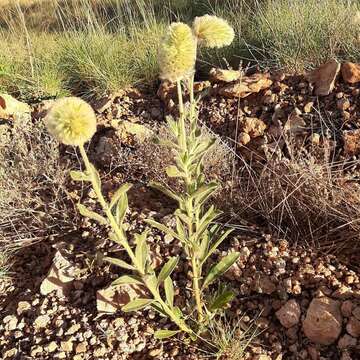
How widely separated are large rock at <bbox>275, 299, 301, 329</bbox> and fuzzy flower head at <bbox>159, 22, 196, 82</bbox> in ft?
3.80

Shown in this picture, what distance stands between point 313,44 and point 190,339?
Result: 2.57 m

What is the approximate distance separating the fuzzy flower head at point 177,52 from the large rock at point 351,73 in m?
1.86

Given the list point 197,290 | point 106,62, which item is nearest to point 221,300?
A: point 197,290

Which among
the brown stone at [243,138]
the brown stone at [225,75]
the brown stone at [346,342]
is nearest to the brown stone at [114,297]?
the brown stone at [346,342]

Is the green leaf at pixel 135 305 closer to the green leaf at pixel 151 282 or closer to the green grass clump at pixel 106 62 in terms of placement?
the green leaf at pixel 151 282

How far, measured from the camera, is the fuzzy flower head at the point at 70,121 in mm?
1475

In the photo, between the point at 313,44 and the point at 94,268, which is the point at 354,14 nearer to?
the point at 313,44

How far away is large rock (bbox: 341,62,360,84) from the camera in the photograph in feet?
10.3

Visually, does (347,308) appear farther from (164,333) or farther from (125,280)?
(125,280)

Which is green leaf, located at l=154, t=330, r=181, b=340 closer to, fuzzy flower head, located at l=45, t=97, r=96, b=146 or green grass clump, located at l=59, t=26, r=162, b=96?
fuzzy flower head, located at l=45, t=97, r=96, b=146

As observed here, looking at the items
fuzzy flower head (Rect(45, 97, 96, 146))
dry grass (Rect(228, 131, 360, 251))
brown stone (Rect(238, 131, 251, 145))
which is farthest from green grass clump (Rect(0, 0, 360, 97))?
fuzzy flower head (Rect(45, 97, 96, 146))

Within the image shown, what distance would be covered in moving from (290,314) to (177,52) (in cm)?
126

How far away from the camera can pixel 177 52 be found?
1617 millimetres

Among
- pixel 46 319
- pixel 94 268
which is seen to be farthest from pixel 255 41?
pixel 46 319
